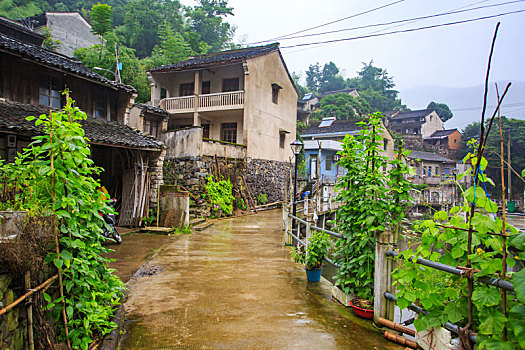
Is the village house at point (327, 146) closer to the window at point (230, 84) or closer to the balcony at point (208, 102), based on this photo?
the window at point (230, 84)

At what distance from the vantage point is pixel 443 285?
8.28ft

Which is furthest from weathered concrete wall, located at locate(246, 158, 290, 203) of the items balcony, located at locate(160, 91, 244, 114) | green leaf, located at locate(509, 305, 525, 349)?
green leaf, located at locate(509, 305, 525, 349)

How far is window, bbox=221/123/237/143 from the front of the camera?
19.8 metres

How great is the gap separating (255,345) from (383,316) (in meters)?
1.52

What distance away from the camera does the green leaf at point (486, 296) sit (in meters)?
1.94

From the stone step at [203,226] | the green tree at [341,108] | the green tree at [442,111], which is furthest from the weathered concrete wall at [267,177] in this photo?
the green tree at [442,111]

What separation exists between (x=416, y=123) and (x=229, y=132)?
31.8m

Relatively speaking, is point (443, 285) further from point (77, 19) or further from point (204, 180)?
point (77, 19)

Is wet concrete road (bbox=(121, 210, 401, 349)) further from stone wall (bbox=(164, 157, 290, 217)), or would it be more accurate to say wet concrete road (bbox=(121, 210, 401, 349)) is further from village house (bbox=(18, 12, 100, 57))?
village house (bbox=(18, 12, 100, 57))

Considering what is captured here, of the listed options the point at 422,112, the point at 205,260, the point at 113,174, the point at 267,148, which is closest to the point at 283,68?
the point at 267,148

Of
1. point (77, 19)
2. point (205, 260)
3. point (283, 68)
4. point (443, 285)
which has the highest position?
point (77, 19)

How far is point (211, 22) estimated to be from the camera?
36438 mm

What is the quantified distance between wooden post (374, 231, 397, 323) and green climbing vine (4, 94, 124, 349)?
291cm

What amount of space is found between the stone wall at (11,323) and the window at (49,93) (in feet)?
31.1
